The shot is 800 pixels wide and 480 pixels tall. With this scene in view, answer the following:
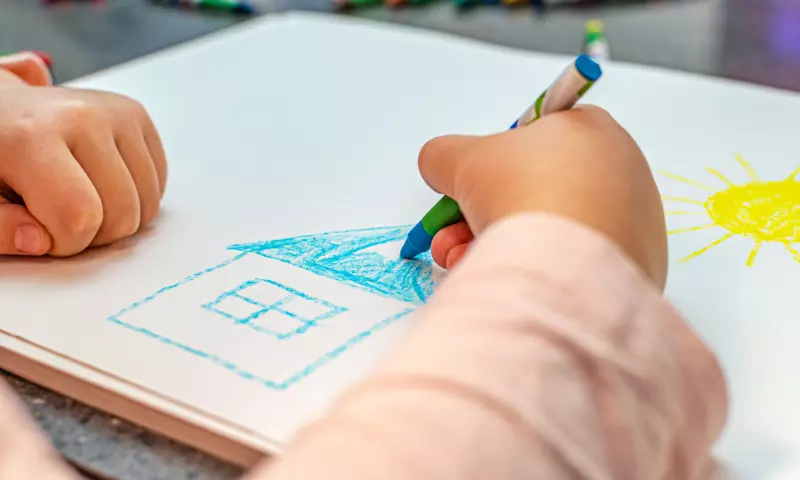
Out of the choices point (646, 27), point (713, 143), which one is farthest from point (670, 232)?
point (646, 27)

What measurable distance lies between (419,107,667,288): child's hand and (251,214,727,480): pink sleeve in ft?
0.07

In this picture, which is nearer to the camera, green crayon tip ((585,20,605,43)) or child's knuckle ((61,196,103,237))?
child's knuckle ((61,196,103,237))

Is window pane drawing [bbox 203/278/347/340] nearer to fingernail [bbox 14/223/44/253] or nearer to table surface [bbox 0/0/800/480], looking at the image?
fingernail [bbox 14/223/44/253]

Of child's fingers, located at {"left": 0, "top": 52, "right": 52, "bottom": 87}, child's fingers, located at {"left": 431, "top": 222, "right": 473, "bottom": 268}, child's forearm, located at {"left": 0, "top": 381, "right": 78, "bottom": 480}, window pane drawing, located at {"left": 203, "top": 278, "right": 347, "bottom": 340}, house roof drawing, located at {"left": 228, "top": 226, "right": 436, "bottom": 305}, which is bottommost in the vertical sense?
child's forearm, located at {"left": 0, "top": 381, "right": 78, "bottom": 480}

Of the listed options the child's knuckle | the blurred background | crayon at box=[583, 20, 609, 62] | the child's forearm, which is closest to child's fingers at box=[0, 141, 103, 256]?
the child's knuckle

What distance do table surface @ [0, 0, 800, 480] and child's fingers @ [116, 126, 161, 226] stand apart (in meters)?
0.47

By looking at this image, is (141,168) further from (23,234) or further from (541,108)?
(541,108)

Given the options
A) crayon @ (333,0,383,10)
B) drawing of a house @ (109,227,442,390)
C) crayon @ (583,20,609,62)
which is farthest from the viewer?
crayon @ (333,0,383,10)

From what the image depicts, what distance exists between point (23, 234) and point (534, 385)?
308 millimetres

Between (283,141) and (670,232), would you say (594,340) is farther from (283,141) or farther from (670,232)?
(283,141)

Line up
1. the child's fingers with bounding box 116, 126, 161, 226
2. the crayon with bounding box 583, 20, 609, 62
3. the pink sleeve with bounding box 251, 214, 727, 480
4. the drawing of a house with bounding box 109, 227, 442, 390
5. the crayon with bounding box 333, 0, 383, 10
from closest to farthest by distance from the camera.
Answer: the pink sleeve with bounding box 251, 214, 727, 480
the drawing of a house with bounding box 109, 227, 442, 390
the child's fingers with bounding box 116, 126, 161, 226
the crayon with bounding box 583, 20, 609, 62
the crayon with bounding box 333, 0, 383, 10

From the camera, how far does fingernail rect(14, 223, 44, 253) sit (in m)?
0.47

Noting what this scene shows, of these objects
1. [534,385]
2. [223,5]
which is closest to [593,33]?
[223,5]

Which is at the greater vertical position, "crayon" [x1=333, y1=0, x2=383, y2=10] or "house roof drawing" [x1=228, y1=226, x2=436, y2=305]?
"crayon" [x1=333, y1=0, x2=383, y2=10]
